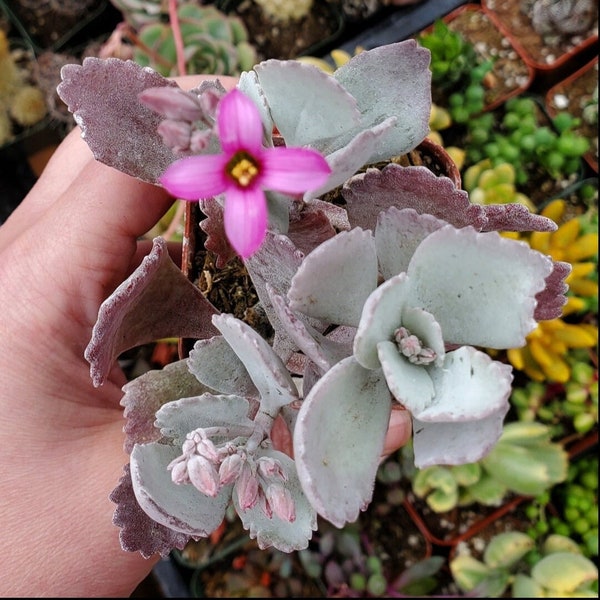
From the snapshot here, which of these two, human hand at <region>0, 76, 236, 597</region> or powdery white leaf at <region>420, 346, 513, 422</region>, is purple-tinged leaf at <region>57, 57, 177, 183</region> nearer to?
human hand at <region>0, 76, 236, 597</region>

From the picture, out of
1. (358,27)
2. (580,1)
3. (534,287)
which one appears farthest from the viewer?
(358,27)

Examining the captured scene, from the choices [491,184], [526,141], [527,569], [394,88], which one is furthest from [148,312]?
[527,569]

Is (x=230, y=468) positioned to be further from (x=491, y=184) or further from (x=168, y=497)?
(x=491, y=184)

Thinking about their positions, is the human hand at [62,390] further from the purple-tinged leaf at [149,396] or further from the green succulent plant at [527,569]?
the green succulent plant at [527,569]

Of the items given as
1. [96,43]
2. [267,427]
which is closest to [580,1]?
[96,43]

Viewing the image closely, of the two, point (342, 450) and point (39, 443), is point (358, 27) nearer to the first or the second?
point (39, 443)

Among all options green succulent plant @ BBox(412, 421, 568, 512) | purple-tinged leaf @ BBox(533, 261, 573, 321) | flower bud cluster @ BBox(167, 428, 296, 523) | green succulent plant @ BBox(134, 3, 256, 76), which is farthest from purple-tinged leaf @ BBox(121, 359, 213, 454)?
green succulent plant @ BBox(134, 3, 256, 76)

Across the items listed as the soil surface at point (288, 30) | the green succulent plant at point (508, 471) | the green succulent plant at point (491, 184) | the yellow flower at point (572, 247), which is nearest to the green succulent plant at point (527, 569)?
the green succulent plant at point (508, 471)
